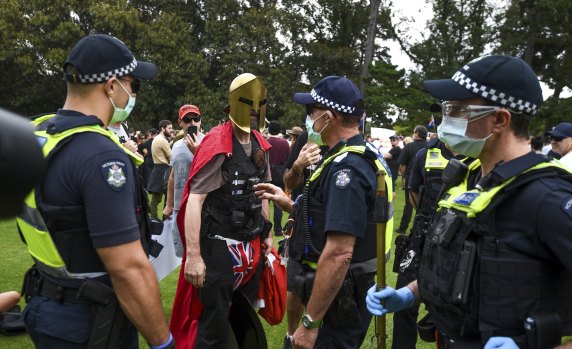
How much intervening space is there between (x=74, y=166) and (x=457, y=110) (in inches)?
65.3

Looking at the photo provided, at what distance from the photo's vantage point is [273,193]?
3729 millimetres

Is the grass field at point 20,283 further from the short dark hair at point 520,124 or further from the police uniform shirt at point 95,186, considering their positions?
the short dark hair at point 520,124

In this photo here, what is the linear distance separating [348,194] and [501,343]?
119cm

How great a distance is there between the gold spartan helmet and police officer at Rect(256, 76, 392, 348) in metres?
0.65

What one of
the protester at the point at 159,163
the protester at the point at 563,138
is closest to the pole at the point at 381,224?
the protester at the point at 563,138

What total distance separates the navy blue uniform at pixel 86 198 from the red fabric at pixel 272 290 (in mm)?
1979

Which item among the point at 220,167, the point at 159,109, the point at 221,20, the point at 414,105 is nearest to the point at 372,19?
the point at 414,105

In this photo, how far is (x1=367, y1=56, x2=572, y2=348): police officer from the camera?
1.85 m

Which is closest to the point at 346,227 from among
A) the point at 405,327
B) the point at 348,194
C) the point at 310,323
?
the point at 348,194

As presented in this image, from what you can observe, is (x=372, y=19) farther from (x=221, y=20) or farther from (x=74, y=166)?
(x=74, y=166)

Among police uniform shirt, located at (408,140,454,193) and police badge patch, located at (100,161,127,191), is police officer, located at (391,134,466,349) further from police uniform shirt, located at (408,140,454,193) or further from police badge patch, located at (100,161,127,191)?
police badge patch, located at (100,161,127,191)

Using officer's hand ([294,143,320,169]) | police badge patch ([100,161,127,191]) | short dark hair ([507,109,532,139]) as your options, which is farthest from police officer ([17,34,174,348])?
officer's hand ([294,143,320,169])

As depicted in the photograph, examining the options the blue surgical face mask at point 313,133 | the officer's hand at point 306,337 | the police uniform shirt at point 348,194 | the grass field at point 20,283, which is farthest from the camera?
the grass field at point 20,283

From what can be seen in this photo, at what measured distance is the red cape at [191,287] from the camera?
371 centimetres
